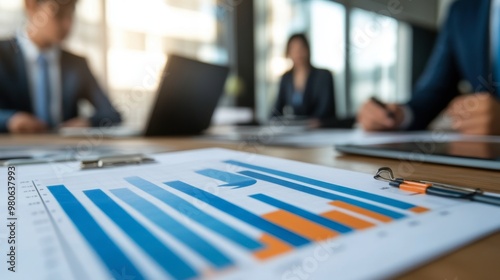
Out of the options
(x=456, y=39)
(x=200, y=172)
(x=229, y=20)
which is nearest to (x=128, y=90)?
(x=229, y=20)

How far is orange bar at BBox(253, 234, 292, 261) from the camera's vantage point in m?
0.13

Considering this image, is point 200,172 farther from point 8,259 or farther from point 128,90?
point 128,90

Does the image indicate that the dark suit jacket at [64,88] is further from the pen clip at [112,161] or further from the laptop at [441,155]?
the laptop at [441,155]

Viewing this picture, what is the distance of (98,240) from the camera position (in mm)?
147

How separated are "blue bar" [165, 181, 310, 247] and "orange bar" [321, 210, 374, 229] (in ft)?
0.10

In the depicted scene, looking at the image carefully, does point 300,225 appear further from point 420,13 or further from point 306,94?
point 420,13

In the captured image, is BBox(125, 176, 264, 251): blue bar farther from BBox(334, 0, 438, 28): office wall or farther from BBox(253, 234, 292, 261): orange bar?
BBox(334, 0, 438, 28): office wall

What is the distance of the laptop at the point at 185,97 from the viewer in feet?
2.62

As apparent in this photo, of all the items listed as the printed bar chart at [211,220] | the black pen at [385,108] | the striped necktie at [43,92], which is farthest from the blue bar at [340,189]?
the striped necktie at [43,92]

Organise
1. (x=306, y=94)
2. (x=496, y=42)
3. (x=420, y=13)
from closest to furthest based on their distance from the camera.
→ (x=496, y=42) < (x=306, y=94) < (x=420, y=13)

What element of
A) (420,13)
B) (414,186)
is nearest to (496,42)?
(414,186)

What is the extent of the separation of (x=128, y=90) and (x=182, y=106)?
2049 mm

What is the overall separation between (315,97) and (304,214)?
7.69 ft

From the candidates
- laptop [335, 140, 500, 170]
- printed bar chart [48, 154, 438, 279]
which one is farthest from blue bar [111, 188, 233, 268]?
laptop [335, 140, 500, 170]
